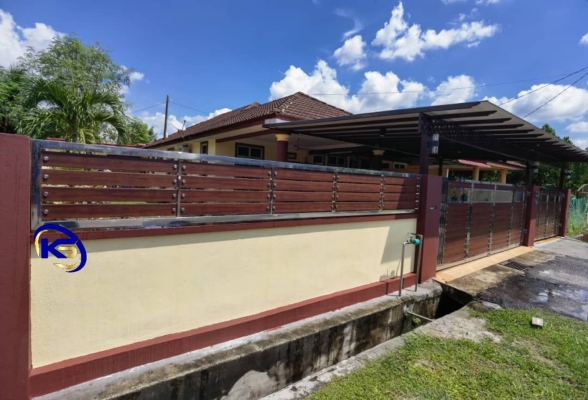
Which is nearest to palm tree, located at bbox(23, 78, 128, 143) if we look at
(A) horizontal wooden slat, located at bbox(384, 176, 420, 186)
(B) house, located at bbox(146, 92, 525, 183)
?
(B) house, located at bbox(146, 92, 525, 183)

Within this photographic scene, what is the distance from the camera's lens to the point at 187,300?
2.84m

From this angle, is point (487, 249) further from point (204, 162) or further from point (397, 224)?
point (204, 162)

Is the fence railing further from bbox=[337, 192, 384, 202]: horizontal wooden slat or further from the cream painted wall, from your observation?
the cream painted wall

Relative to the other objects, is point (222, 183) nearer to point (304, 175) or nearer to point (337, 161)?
point (304, 175)

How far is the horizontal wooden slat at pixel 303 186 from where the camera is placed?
3.42 meters

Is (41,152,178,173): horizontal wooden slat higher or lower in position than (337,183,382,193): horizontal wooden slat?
higher

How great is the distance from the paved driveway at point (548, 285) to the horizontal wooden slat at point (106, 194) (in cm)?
512

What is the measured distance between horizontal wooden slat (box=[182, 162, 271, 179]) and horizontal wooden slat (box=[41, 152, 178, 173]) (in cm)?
14

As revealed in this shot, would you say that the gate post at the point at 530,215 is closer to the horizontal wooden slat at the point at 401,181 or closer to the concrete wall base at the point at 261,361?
the horizontal wooden slat at the point at 401,181

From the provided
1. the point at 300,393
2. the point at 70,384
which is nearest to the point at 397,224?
the point at 300,393

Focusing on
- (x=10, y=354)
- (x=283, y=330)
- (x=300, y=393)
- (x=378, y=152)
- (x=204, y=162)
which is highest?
(x=378, y=152)

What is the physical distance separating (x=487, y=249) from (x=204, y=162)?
7567mm

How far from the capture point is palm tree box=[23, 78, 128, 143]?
6.62 metres

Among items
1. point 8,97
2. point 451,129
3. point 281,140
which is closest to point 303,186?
point 451,129
